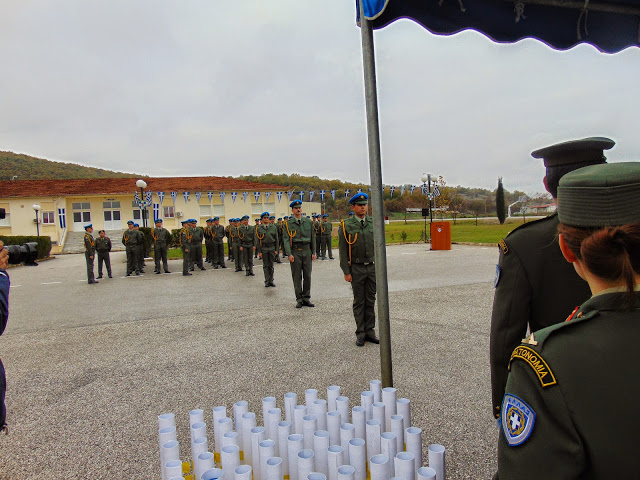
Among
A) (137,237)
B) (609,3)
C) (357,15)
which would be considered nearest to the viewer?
(357,15)

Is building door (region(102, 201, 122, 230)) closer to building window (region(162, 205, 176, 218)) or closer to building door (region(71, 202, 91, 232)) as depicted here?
building door (region(71, 202, 91, 232))

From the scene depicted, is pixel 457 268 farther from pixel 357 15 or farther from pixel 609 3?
pixel 357 15

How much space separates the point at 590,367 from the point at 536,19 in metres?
3.44

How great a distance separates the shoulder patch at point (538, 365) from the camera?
0.91 meters

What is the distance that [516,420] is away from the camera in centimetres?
97

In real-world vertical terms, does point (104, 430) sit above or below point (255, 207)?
below

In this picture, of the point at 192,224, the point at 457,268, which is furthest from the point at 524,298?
the point at 192,224

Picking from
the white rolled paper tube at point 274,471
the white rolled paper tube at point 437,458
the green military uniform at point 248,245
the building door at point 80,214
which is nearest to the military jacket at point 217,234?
the green military uniform at point 248,245

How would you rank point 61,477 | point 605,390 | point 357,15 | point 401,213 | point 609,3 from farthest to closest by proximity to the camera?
point 401,213, point 609,3, point 357,15, point 61,477, point 605,390

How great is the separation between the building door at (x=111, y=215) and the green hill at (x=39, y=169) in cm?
4697

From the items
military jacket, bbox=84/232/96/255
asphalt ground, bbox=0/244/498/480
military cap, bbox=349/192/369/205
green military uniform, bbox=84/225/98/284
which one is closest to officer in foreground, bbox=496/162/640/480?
asphalt ground, bbox=0/244/498/480

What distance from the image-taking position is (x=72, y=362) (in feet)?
17.5

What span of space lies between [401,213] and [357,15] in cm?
5830

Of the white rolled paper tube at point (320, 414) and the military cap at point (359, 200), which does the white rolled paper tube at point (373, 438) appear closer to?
the white rolled paper tube at point (320, 414)
